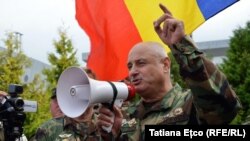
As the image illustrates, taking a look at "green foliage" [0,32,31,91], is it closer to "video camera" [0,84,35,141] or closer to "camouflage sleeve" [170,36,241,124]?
"video camera" [0,84,35,141]

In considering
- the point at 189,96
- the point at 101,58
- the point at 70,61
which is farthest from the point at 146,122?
the point at 70,61

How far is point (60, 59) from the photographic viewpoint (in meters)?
15.8

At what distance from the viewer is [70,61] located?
51.4 feet

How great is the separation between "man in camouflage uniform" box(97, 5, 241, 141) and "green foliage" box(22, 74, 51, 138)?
1108cm

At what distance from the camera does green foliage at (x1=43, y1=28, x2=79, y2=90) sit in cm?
1563

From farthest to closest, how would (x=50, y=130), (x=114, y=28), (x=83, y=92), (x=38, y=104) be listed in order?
(x=38, y=104)
(x=50, y=130)
(x=114, y=28)
(x=83, y=92)

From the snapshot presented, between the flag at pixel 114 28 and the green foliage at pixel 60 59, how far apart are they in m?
11.4

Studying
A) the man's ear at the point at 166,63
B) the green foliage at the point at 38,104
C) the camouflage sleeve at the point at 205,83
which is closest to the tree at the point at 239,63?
the green foliage at the point at 38,104

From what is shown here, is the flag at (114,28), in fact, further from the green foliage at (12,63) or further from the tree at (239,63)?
the green foliage at (12,63)

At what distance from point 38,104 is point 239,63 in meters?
6.03

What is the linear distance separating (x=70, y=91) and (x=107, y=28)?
1390mm

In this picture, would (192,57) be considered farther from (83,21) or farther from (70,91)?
(83,21)

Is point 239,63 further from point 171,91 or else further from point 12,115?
point 171,91

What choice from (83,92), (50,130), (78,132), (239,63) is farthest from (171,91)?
(239,63)
